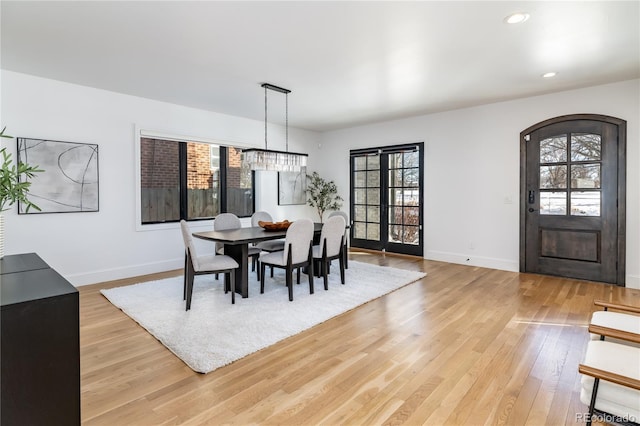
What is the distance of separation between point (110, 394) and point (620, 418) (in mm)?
2667

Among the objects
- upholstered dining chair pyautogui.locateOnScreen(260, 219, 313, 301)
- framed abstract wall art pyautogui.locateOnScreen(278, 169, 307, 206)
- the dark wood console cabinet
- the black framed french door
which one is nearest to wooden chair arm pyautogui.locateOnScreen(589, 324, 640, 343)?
the dark wood console cabinet

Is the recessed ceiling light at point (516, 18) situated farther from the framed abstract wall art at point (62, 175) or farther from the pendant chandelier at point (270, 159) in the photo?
the framed abstract wall art at point (62, 175)

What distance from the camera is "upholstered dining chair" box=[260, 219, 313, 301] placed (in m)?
3.83

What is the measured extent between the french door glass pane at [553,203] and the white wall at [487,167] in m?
0.34

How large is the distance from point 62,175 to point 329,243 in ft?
11.3

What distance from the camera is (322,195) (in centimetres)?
767

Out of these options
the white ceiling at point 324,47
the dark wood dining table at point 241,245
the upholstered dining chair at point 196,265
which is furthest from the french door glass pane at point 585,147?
the upholstered dining chair at point 196,265

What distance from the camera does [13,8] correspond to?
8.45 feet

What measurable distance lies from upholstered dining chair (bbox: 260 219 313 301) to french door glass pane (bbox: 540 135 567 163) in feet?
11.9

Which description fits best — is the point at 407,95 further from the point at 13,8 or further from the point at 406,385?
the point at 13,8

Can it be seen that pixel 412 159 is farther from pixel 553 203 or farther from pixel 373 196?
pixel 553 203

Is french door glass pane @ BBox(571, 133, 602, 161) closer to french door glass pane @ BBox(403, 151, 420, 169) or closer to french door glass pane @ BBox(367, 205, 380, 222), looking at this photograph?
french door glass pane @ BBox(403, 151, 420, 169)

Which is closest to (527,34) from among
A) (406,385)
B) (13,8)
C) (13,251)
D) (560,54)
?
(560,54)

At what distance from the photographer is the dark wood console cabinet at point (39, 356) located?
3.88 feet
